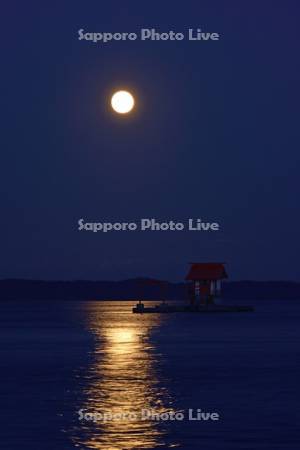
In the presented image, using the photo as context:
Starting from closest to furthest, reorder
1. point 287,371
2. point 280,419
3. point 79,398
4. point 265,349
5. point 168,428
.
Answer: point 168,428 < point 280,419 < point 79,398 < point 287,371 < point 265,349

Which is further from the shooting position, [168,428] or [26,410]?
[26,410]

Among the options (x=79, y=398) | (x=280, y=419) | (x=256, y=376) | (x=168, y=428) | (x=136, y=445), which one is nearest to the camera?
(x=136, y=445)

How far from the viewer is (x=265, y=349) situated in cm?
9769

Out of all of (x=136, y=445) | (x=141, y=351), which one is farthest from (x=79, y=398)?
(x=141, y=351)

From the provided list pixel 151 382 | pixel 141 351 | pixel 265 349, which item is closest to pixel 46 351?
pixel 141 351

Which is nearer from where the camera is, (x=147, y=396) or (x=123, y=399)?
(x=123, y=399)

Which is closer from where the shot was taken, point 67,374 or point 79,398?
point 79,398

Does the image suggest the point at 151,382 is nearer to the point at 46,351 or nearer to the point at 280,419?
the point at 280,419

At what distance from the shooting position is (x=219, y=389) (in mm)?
57656

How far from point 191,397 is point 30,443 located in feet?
53.0

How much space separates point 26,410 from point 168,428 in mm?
8723

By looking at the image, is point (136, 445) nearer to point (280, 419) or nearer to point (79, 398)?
point (280, 419)

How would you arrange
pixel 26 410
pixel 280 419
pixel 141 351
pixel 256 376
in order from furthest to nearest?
pixel 141 351, pixel 256 376, pixel 26 410, pixel 280 419

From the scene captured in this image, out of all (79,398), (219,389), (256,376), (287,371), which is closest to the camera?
(79,398)
